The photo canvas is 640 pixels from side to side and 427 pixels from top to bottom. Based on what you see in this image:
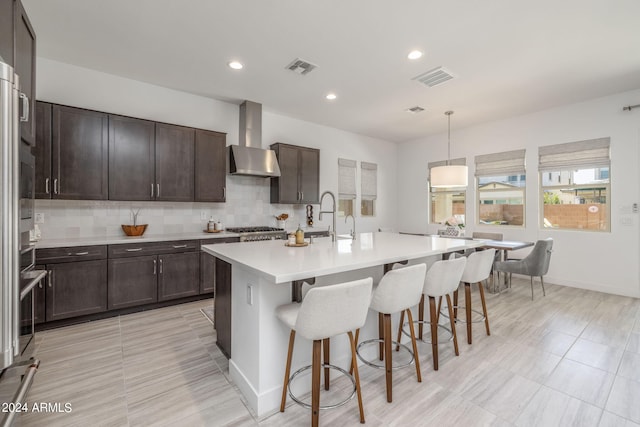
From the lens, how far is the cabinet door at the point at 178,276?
3.57 m

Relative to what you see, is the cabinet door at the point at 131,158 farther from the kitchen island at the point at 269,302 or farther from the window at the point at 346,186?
the window at the point at 346,186

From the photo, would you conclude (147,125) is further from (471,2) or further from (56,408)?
(471,2)

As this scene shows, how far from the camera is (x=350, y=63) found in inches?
130

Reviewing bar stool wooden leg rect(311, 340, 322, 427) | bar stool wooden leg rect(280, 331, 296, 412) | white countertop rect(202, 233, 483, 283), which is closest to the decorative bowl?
white countertop rect(202, 233, 483, 283)

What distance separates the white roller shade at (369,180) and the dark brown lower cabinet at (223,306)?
15.1ft

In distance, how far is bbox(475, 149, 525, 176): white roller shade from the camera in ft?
17.1

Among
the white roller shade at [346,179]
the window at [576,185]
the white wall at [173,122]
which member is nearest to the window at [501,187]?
the window at [576,185]

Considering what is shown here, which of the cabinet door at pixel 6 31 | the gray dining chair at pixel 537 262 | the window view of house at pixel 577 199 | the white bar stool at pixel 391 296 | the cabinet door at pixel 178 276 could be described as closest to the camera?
the cabinet door at pixel 6 31

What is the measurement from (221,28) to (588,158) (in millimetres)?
5492

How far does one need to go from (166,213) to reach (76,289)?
54.6 inches

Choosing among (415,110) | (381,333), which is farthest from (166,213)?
(415,110)

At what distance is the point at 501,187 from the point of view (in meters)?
5.52

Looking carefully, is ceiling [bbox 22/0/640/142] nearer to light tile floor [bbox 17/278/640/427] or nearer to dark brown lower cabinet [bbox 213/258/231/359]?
dark brown lower cabinet [bbox 213/258/231/359]

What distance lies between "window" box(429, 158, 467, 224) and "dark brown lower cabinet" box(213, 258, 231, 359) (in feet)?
16.7
